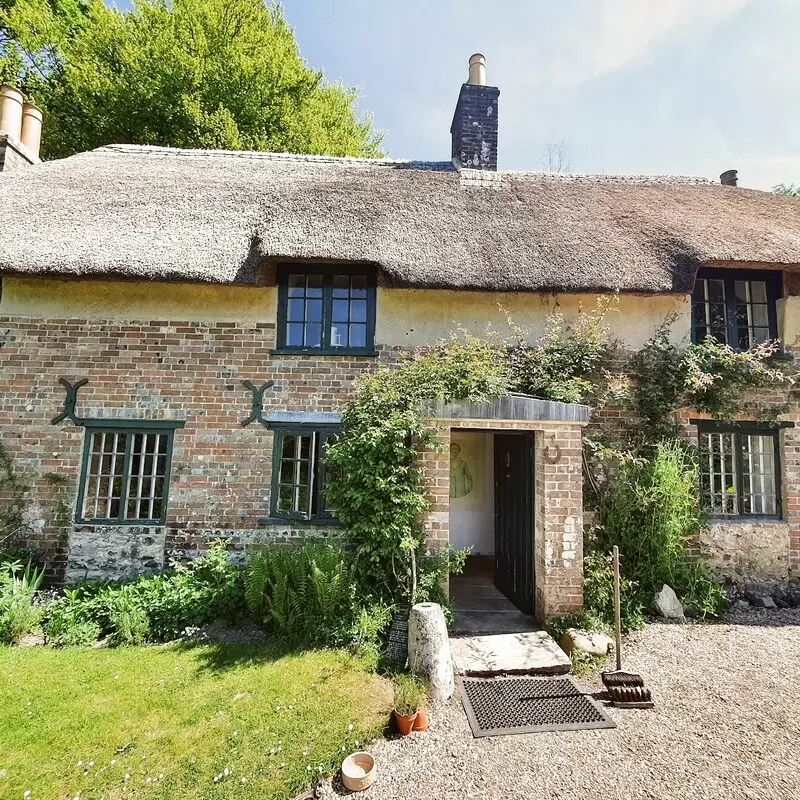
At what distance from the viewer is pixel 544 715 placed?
369 centimetres

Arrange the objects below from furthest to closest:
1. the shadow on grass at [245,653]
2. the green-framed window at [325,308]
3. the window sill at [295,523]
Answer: the green-framed window at [325,308], the window sill at [295,523], the shadow on grass at [245,653]

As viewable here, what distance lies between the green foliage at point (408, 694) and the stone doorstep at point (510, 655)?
2.09ft

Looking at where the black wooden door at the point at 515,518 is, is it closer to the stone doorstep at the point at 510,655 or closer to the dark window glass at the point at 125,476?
the stone doorstep at the point at 510,655

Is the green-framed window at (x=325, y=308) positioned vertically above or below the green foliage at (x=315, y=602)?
above

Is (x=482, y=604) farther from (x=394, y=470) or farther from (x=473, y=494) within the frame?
(x=473, y=494)

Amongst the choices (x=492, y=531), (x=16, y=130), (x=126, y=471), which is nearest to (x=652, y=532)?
(x=492, y=531)

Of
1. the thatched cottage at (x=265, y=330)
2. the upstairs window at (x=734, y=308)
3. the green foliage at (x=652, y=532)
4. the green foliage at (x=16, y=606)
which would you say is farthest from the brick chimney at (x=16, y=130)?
the upstairs window at (x=734, y=308)

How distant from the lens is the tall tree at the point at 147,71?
40.9ft

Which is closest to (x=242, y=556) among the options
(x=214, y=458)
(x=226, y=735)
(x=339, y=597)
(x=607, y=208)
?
(x=214, y=458)

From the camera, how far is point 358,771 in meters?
2.93

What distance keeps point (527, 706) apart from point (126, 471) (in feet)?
18.0

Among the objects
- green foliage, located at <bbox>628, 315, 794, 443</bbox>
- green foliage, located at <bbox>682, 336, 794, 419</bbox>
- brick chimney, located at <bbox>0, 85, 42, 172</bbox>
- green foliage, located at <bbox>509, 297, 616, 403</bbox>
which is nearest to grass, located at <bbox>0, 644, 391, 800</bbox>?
green foliage, located at <bbox>509, 297, 616, 403</bbox>

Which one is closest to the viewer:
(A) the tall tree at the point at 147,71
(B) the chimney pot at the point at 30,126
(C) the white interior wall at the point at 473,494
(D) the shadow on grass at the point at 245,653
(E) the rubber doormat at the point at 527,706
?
(E) the rubber doormat at the point at 527,706

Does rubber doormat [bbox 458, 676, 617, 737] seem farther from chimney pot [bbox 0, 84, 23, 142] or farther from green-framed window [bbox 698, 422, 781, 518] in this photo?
chimney pot [bbox 0, 84, 23, 142]
